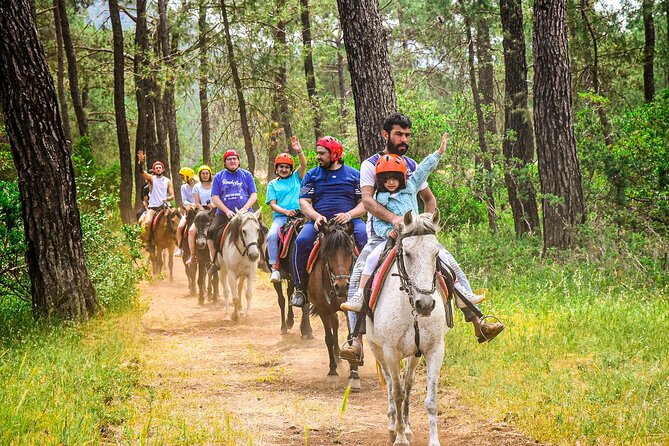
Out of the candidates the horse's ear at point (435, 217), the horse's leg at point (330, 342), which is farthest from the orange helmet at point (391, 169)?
the horse's leg at point (330, 342)

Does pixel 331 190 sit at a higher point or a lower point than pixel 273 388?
higher

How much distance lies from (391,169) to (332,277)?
2490 mm

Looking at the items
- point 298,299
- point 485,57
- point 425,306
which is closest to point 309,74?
point 485,57

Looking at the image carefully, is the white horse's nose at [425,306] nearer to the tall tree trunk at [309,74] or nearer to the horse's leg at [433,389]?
the horse's leg at [433,389]

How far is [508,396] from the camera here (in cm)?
765

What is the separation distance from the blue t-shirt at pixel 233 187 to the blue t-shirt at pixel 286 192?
150cm

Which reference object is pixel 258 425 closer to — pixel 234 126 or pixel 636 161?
pixel 636 161

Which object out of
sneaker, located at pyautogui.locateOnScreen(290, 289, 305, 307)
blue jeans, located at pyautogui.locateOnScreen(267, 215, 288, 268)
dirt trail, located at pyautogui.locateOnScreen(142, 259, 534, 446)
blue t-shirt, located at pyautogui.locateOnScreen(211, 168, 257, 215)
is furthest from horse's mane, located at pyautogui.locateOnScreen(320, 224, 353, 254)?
blue t-shirt, located at pyautogui.locateOnScreen(211, 168, 257, 215)

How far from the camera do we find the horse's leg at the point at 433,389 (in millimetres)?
6387

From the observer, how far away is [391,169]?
7234 mm

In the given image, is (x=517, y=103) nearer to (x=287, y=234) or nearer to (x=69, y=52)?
(x=287, y=234)

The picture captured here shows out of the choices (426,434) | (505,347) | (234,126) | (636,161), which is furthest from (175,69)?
(426,434)

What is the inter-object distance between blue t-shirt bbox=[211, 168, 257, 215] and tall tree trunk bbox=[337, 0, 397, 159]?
2.92 meters

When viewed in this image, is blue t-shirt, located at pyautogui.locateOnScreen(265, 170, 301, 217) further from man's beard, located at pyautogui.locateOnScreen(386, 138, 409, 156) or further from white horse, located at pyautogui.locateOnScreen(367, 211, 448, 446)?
white horse, located at pyautogui.locateOnScreen(367, 211, 448, 446)
